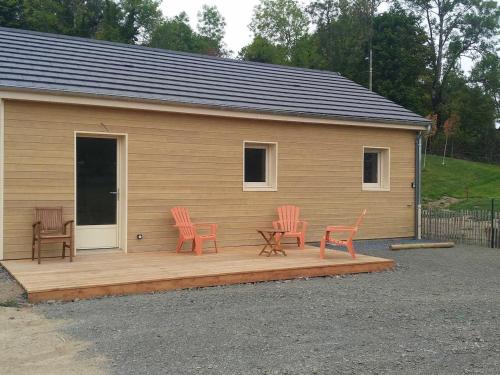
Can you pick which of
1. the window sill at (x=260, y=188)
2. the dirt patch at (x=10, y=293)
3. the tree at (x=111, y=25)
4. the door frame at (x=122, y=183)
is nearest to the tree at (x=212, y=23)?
the tree at (x=111, y=25)

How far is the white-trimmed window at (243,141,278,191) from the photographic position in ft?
35.9

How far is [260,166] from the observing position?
11.2m

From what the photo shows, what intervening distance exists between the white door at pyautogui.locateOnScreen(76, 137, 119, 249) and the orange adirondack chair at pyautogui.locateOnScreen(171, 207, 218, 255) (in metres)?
1.08

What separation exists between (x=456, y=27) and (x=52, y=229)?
44.2 m

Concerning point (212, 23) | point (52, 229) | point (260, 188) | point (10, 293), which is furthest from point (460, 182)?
point (212, 23)

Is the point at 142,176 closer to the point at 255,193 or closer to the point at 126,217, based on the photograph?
the point at 126,217

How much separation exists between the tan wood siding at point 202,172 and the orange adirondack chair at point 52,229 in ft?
0.83

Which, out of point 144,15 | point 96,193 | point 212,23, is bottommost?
point 96,193

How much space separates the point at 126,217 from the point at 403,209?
6.72m

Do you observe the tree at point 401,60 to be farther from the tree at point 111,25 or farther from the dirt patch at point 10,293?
the dirt patch at point 10,293

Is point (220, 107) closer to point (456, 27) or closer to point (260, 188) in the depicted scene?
point (260, 188)

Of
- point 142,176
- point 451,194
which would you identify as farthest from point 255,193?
point 451,194

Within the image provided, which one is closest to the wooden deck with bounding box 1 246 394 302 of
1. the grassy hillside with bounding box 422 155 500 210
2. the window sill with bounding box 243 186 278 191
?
the window sill with bounding box 243 186 278 191

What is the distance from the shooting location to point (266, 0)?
53438mm
